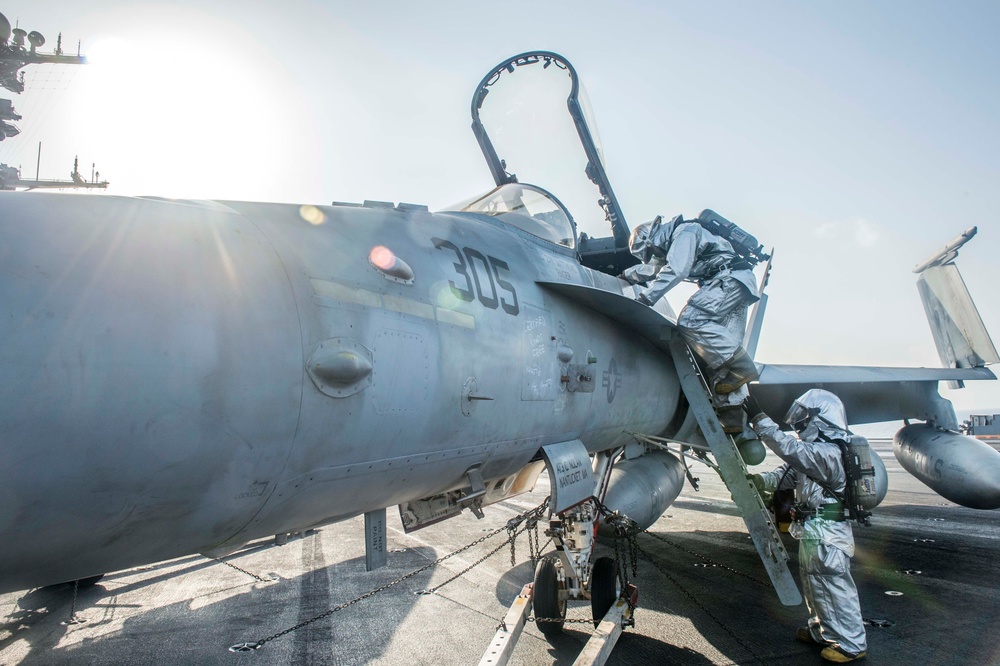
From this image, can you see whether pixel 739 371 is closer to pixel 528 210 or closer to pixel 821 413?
pixel 821 413

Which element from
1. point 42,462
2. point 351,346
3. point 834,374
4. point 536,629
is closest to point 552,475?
point 351,346

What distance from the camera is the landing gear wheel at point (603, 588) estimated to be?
5.19 meters

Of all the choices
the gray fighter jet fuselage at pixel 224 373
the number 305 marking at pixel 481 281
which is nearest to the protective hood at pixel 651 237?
the number 305 marking at pixel 481 281

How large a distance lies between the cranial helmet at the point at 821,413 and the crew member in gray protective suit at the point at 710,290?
1.71 feet

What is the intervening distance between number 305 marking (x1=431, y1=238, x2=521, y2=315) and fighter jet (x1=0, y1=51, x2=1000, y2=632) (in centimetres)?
1

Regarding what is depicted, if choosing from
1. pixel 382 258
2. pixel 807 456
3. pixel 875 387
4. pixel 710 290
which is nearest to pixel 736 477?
pixel 807 456

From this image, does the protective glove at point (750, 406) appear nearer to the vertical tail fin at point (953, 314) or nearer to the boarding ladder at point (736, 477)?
the boarding ladder at point (736, 477)

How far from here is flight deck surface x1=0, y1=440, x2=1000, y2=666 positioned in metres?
4.90

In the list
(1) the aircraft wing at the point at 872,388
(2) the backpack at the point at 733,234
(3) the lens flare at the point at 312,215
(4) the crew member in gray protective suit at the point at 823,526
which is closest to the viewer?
(3) the lens flare at the point at 312,215

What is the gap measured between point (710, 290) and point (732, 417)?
1343 millimetres

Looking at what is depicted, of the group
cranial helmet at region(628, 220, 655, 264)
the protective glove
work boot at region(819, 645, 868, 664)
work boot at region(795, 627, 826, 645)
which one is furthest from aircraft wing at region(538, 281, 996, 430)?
work boot at region(819, 645, 868, 664)

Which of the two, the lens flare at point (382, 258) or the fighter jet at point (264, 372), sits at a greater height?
the lens flare at point (382, 258)

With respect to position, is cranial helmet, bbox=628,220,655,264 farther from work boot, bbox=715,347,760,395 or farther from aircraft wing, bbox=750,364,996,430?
aircraft wing, bbox=750,364,996,430

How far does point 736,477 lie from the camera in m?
5.20
